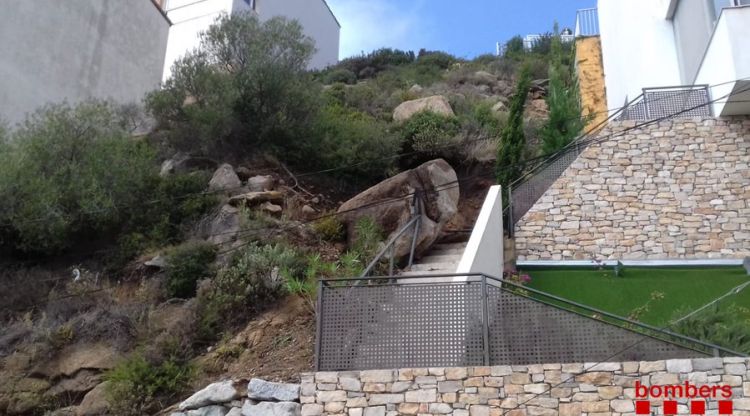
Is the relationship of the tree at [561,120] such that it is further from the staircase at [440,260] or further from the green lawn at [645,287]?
the staircase at [440,260]

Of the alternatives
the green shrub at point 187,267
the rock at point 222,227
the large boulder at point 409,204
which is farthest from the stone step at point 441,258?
the green shrub at point 187,267

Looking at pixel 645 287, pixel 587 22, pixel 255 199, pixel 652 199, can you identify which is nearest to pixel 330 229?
pixel 255 199

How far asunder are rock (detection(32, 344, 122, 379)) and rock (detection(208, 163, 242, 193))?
4.46 metres

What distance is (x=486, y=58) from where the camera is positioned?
95.7 ft

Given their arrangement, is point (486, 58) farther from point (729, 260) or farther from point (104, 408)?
point (104, 408)

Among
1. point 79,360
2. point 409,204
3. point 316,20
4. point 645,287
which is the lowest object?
point 79,360

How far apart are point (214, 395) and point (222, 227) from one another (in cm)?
477

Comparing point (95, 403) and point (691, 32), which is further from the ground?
point (691, 32)

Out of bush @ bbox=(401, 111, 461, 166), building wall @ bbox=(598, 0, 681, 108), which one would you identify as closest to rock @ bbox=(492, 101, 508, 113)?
bush @ bbox=(401, 111, 461, 166)

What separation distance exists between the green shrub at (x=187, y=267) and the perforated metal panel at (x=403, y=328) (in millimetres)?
3656

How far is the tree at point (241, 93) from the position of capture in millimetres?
15352

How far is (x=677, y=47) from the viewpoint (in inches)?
621

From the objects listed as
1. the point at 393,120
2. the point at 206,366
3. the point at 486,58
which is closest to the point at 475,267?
the point at 206,366

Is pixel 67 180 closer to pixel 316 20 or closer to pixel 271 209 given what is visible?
pixel 271 209
